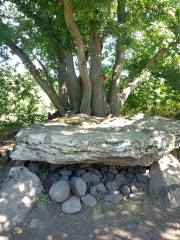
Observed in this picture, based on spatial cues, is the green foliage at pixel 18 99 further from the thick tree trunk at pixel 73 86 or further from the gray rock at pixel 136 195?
the gray rock at pixel 136 195

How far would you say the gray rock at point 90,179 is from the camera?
159 inches

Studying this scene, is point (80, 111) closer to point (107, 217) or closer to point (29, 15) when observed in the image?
point (29, 15)

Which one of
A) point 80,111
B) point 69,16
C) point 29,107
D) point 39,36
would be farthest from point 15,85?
point 69,16

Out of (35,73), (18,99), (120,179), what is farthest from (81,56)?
(18,99)

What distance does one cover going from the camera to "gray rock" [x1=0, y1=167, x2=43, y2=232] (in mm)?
3315

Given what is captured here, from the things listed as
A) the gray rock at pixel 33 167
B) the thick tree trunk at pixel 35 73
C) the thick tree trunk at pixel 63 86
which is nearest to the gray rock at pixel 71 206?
the gray rock at pixel 33 167

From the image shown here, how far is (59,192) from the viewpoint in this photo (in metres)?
3.66

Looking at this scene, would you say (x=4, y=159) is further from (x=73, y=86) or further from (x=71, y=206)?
Answer: (x=73, y=86)

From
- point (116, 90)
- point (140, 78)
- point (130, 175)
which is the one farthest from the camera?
point (140, 78)

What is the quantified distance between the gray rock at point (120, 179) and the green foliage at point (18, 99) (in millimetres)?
5018

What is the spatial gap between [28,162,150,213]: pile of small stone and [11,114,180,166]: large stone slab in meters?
0.42

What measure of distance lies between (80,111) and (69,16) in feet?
8.16

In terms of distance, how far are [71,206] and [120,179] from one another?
1094 mm

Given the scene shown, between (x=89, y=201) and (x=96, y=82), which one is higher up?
(x=96, y=82)
